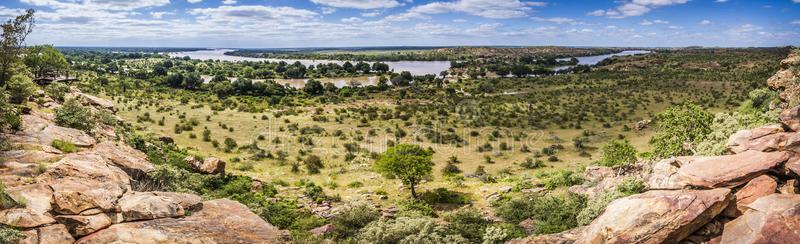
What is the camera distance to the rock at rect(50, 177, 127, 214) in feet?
44.7

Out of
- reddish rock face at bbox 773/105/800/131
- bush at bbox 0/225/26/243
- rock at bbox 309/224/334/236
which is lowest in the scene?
rock at bbox 309/224/334/236

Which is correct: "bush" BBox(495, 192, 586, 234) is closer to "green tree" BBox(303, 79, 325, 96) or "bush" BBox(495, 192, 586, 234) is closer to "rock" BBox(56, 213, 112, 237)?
"rock" BBox(56, 213, 112, 237)

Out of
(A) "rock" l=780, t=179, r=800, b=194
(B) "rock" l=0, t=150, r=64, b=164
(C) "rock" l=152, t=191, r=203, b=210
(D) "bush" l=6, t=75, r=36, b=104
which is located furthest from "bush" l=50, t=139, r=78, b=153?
(A) "rock" l=780, t=179, r=800, b=194

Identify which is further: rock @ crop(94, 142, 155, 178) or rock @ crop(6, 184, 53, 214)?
rock @ crop(94, 142, 155, 178)

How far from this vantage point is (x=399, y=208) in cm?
2298

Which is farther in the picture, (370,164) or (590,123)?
(590,123)

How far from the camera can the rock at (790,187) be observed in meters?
12.6

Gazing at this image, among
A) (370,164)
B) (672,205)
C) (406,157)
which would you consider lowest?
(370,164)

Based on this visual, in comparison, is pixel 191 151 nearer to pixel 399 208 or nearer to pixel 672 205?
pixel 399 208

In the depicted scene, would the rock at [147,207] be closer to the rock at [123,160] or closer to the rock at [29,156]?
the rock at [29,156]

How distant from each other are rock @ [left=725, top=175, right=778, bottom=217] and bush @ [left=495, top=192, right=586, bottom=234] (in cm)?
542

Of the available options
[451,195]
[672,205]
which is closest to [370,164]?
[451,195]

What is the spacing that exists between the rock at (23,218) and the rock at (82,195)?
0.57 m

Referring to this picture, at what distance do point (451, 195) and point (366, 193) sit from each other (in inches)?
199
